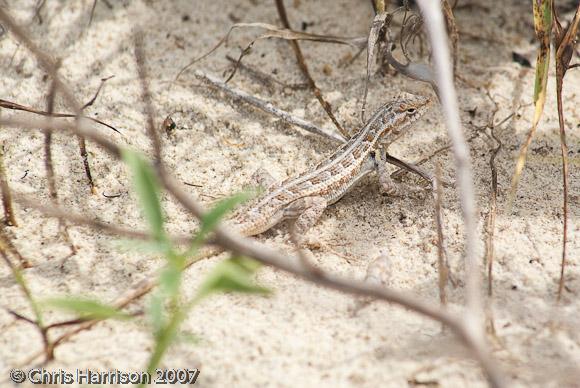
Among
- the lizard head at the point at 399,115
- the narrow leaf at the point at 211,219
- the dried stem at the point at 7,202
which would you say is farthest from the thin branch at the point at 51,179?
the lizard head at the point at 399,115

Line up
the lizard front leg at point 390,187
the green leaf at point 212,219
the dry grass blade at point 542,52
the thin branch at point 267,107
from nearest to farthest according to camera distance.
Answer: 1. the green leaf at point 212,219
2. the dry grass blade at point 542,52
3. the lizard front leg at point 390,187
4. the thin branch at point 267,107

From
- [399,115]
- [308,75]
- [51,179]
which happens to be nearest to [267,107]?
[308,75]

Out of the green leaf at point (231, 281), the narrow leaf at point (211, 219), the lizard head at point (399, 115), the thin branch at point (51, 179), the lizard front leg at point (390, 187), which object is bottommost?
the green leaf at point (231, 281)

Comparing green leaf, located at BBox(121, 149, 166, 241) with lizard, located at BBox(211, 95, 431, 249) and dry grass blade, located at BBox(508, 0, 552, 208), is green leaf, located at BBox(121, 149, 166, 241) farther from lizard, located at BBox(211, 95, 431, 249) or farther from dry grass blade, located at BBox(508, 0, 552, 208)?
dry grass blade, located at BBox(508, 0, 552, 208)

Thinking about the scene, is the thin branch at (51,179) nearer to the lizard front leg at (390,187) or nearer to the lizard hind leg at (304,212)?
the lizard hind leg at (304,212)

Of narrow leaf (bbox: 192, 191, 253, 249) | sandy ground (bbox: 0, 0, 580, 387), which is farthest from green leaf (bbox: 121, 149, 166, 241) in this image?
sandy ground (bbox: 0, 0, 580, 387)

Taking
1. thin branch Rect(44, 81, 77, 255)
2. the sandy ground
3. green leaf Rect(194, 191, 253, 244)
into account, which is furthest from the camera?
thin branch Rect(44, 81, 77, 255)

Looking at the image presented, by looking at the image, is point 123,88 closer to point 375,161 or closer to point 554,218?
A: point 375,161

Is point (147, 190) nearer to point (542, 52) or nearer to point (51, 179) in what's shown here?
point (51, 179)
